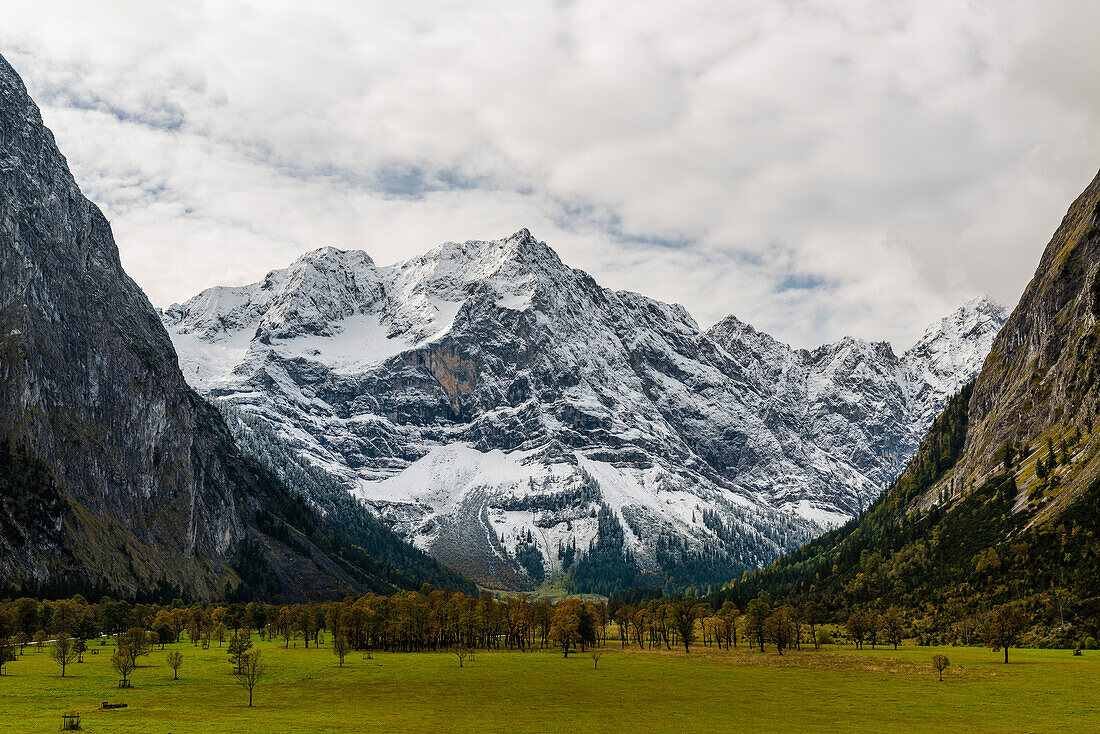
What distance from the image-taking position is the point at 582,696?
3546 inches

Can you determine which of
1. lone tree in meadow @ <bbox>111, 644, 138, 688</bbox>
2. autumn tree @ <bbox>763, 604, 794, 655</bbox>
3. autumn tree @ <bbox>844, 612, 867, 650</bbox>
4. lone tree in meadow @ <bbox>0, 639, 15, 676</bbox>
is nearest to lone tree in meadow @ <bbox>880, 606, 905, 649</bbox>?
autumn tree @ <bbox>844, 612, 867, 650</bbox>

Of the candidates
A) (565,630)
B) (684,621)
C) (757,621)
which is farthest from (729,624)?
(565,630)

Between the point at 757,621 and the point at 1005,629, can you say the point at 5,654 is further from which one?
the point at 1005,629

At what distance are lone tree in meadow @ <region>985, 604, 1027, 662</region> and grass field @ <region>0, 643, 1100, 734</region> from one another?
3030mm

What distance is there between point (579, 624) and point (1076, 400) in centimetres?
13132

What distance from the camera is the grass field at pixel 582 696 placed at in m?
68.2

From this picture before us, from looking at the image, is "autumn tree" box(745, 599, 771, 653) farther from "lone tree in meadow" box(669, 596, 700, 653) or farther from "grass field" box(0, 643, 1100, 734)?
"grass field" box(0, 643, 1100, 734)

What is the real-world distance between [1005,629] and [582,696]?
6972 cm

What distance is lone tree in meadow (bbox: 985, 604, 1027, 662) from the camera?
386 feet

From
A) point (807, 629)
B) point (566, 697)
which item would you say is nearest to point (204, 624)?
point (566, 697)

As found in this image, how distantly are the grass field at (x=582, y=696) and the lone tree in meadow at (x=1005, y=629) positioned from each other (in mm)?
3030

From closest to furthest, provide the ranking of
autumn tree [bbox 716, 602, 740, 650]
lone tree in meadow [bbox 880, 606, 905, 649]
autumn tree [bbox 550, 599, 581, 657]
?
lone tree in meadow [bbox 880, 606, 905, 649], autumn tree [bbox 550, 599, 581, 657], autumn tree [bbox 716, 602, 740, 650]

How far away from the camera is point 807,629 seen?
190750 millimetres

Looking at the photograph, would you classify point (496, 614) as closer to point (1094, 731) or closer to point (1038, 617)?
point (1038, 617)
